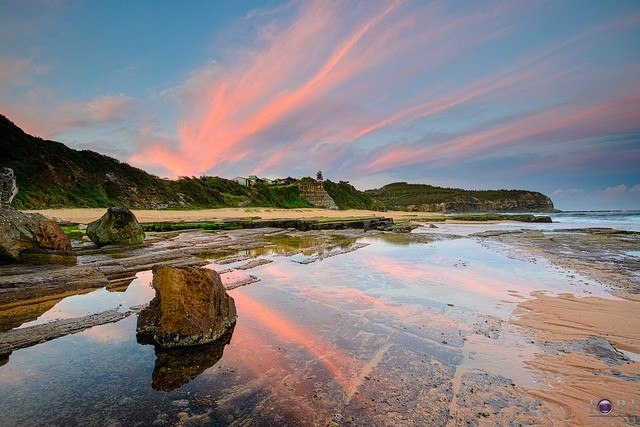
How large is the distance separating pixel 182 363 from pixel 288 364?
6.44 ft

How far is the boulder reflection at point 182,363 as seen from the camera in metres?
5.19

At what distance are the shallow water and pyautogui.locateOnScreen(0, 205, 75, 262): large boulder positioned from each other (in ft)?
18.1

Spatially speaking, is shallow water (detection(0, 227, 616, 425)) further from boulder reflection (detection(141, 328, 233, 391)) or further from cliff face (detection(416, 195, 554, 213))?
cliff face (detection(416, 195, 554, 213))

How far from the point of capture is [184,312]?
21.9 feet

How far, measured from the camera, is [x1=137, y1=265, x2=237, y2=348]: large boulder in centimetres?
Answer: 652

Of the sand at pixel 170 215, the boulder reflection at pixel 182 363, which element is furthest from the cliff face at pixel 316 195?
the boulder reflection at pixel 182 363

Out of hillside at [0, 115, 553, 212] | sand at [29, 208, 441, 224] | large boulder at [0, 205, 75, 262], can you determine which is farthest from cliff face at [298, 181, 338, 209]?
large boulder at [0, 205, 75, 262]

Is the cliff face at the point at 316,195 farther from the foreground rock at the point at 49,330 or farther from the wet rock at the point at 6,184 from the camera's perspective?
the foreground rock at the point at 49,330

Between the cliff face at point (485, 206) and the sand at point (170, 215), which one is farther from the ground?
the sand at point (170, 215)

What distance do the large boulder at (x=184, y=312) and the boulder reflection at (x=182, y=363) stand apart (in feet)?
0.64
